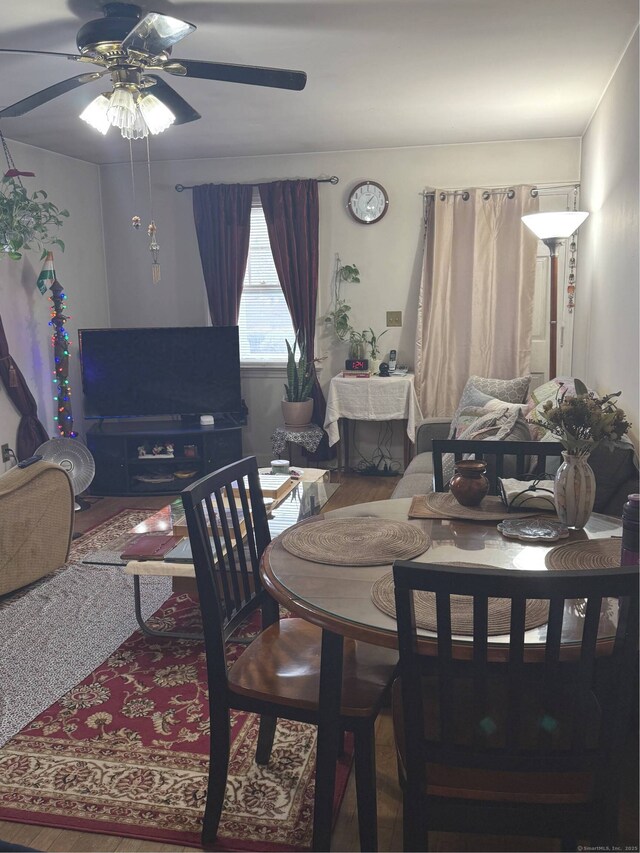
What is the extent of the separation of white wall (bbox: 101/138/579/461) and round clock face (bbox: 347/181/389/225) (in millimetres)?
56

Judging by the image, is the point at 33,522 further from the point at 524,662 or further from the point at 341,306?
the point at 341,306

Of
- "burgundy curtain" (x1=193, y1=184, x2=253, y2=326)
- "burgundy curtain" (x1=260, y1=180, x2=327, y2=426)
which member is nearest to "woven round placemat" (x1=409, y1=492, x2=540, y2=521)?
"burgundy curtain" (x1=260, y1=180, x2=327, y2=426)

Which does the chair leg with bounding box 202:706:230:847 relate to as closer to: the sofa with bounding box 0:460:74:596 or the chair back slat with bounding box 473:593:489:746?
the chair back slat with bounding box 473:593:489:746

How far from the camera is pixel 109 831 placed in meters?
1.87

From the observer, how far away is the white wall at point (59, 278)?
4852mm

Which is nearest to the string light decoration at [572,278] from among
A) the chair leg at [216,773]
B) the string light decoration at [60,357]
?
the string light decoration at [60,357]

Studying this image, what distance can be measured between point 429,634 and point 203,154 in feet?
16.5

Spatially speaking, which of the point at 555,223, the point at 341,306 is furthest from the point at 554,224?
the point at 341,306

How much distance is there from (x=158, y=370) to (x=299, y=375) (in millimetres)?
1102

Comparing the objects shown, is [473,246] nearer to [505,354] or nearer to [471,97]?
[505,354]

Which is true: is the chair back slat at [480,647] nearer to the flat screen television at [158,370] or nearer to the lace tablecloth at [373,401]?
the lace tablecloth at [373,401]

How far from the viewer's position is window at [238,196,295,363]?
577 centimetres

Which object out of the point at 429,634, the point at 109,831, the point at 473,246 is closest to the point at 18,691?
the point at 109,831

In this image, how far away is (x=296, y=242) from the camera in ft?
18.4
